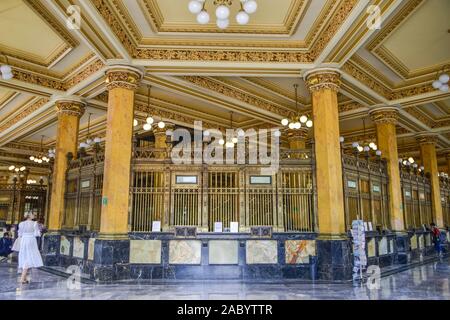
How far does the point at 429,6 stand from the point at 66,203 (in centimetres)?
976

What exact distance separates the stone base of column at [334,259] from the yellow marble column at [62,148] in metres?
6.90

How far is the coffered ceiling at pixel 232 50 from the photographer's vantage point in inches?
263

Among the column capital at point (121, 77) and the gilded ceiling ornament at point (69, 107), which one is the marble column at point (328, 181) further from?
the gilded ceiling ornament at point (69, 107)

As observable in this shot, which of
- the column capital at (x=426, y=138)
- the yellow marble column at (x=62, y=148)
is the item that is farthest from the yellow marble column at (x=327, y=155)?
the column capital at (x=426, y=138)

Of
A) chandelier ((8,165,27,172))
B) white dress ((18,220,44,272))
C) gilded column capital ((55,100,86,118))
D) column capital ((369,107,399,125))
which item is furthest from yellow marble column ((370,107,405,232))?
chandelier ((8,165,27,172))

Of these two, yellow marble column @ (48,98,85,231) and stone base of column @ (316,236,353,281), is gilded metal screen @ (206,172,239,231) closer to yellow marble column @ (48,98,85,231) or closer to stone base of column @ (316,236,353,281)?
stone base of column @ (316,236,353,281)

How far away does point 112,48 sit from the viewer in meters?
7.30

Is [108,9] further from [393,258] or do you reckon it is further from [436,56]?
[393,258]

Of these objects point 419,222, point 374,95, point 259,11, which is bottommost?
point 419,222

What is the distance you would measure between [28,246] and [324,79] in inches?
289

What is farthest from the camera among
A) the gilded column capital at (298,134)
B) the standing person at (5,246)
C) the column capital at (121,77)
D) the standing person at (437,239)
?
the gilded column capital at (298,134)

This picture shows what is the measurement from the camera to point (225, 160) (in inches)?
328

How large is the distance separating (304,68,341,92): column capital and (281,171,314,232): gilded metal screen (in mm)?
2026
